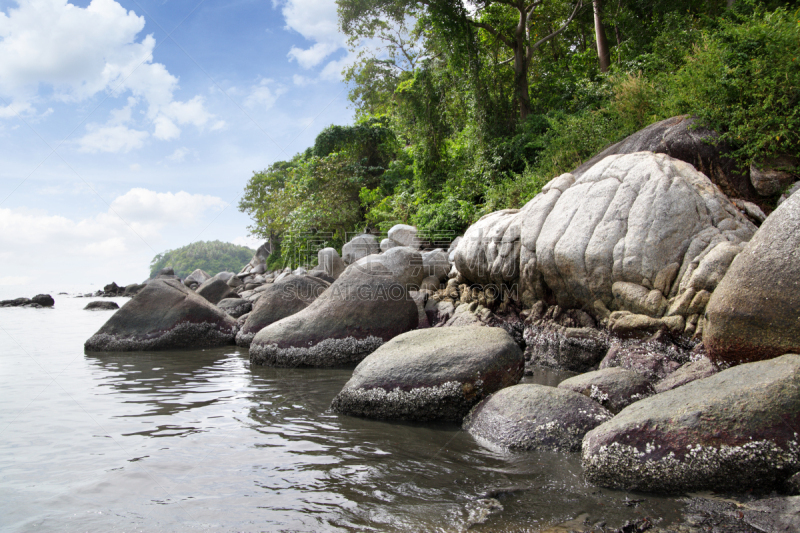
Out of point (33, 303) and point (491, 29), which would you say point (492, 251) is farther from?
point (33, 303)

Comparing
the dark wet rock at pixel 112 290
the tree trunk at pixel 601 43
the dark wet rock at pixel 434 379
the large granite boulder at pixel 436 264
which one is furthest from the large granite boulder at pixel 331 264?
the dark wet rock at pixel 112 290

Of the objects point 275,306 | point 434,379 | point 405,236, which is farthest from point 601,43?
point 434,379

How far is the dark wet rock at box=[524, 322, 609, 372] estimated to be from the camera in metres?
7.50

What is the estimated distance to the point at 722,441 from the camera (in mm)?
3400

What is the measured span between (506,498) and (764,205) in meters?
7.97

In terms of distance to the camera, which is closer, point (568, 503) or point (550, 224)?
point (568, 503)

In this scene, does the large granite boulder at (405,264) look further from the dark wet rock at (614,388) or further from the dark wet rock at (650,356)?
the dark wet rock at (614,388)

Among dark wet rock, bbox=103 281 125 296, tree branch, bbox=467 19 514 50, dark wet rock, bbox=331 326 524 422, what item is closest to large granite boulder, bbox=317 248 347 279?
tree branch, bbox=467 19 514 50

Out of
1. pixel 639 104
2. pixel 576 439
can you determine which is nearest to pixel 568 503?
pixel 576 439

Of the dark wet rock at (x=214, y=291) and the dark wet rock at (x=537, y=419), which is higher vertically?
the dark wet rock at (x=214, y=291)

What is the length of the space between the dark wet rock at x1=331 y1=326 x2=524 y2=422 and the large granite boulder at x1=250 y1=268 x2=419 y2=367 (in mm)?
2833

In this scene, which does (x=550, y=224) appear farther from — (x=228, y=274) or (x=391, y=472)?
(x=228, y=274)

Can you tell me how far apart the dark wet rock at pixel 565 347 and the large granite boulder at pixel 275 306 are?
16.6 ft

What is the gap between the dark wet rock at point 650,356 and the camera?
6.14 m
